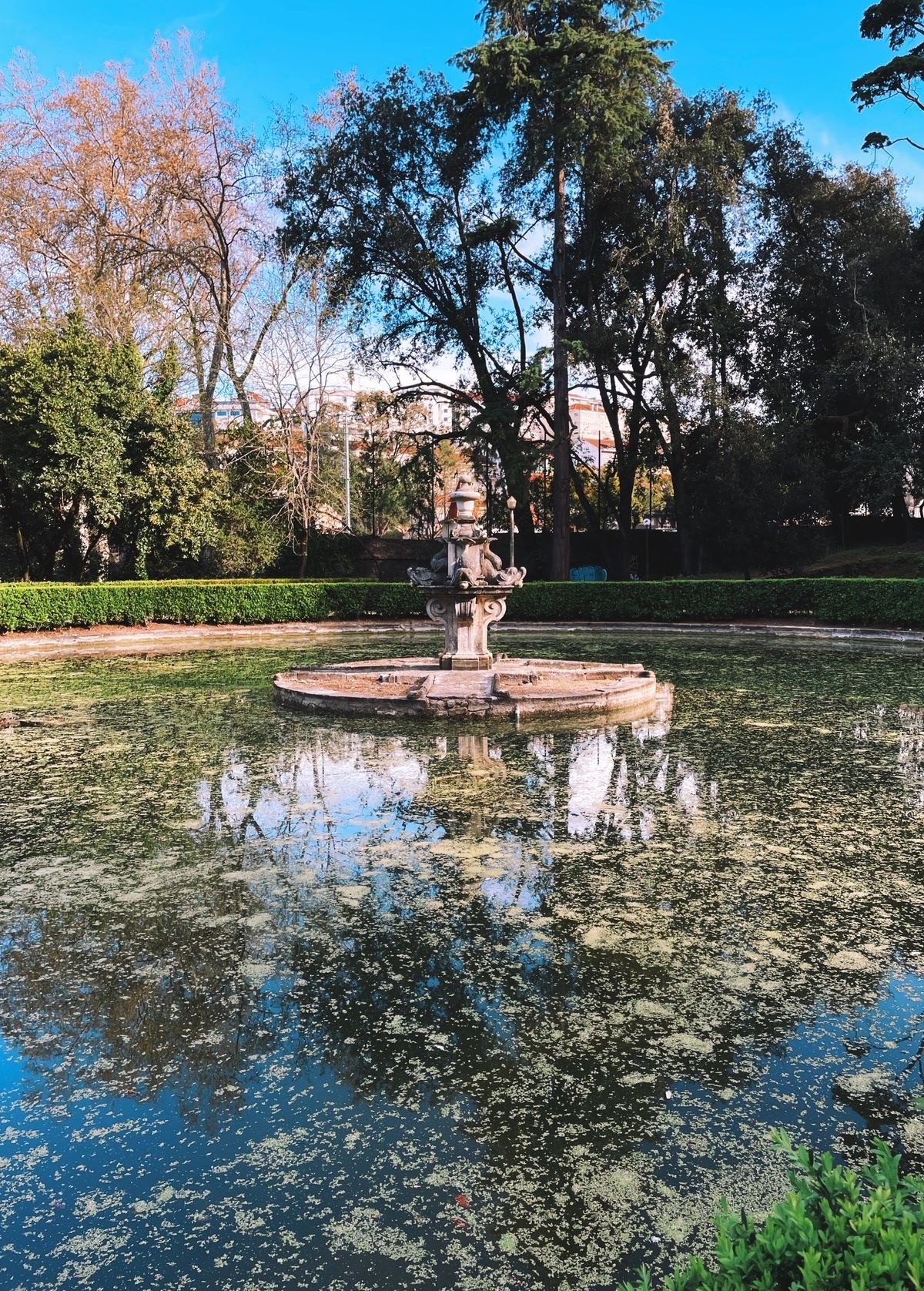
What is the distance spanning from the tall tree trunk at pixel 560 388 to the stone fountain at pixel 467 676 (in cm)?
1253

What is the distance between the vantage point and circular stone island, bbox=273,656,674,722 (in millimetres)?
9570

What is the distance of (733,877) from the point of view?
4.67 meters

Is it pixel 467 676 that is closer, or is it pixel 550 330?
pixel 467 676

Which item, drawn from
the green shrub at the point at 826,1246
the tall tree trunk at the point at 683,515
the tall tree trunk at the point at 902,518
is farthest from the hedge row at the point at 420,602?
the green shrub at the point at 826,1246

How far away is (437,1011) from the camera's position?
11.0 feet

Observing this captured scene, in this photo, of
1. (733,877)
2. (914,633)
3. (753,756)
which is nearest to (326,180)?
(914,633)

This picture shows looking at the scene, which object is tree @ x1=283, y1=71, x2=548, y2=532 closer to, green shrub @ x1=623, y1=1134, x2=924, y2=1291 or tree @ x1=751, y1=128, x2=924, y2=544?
tree @ x1=751, y1=128, x2=924, y2=544

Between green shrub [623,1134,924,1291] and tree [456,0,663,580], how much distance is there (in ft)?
78.1

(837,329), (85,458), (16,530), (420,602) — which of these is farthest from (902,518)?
(16,530)

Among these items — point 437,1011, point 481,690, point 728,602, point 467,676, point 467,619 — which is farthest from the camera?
point 728,602

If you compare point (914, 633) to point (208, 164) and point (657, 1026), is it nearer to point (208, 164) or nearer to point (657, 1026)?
point (657, 1026)

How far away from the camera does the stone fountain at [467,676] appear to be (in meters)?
9.63

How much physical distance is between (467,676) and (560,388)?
15577mm

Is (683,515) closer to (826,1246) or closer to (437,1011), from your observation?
(437,1011)
